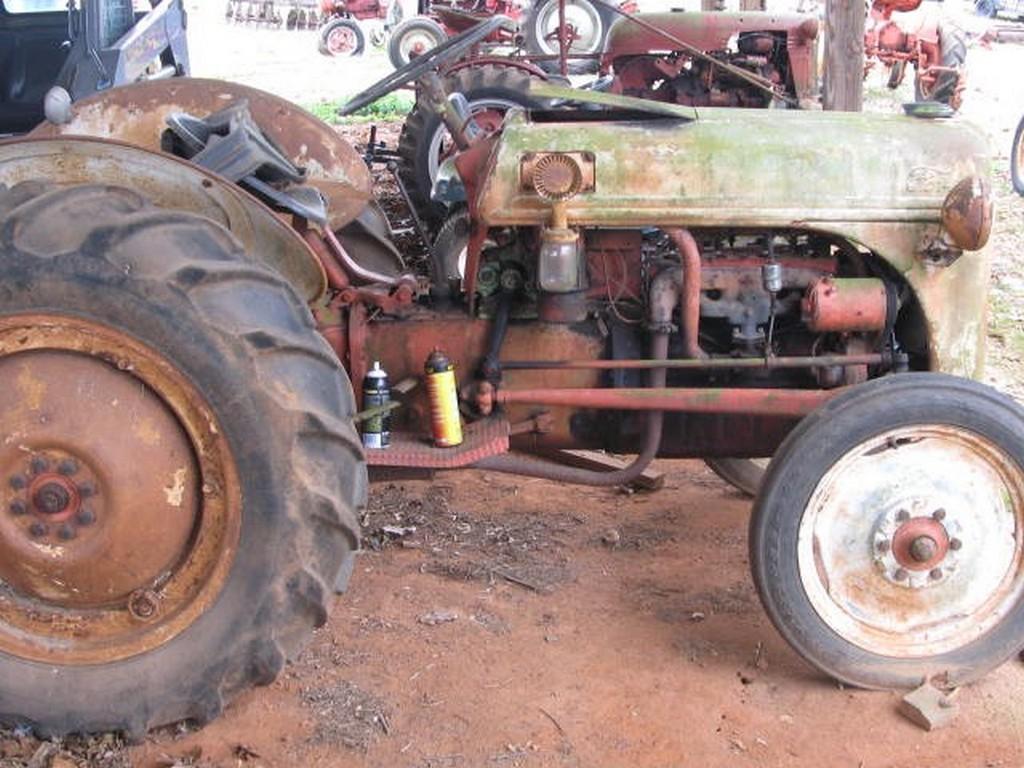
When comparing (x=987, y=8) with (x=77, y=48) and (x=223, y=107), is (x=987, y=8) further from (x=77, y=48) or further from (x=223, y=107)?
(x=223, y=107)

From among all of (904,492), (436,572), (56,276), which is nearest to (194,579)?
(56,276)

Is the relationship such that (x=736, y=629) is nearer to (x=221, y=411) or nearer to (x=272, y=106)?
(x=221, y=411)

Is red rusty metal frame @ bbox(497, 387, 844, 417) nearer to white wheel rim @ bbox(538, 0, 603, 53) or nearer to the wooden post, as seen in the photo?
the wooden post

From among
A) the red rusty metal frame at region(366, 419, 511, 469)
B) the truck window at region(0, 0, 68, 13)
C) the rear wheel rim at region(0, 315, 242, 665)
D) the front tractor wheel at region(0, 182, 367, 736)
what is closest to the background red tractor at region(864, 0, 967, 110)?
the truck window at region(0, 0, 68, 13)

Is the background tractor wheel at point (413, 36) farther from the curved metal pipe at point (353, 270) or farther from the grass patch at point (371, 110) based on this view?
the curved metal pipe at point (353, 270)

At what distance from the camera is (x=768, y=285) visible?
139 inches

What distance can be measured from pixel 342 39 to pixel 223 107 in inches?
729

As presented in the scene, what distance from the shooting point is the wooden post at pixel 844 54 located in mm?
7176

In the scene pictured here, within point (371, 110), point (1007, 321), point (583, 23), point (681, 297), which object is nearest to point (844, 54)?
point (1007, 321)

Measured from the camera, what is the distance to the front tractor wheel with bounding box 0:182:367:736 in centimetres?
283

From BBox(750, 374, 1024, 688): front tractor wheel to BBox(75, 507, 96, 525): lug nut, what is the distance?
1730 mm

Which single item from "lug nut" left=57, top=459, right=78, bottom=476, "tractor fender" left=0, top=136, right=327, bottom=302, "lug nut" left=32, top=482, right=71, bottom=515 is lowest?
"lug nut" left=32, top=482, right=71, bottom=515

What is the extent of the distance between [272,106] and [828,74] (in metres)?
4.24

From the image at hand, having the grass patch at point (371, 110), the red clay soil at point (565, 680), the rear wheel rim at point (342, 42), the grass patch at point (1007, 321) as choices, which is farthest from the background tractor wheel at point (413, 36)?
the red clay soil at point (565, 680)
